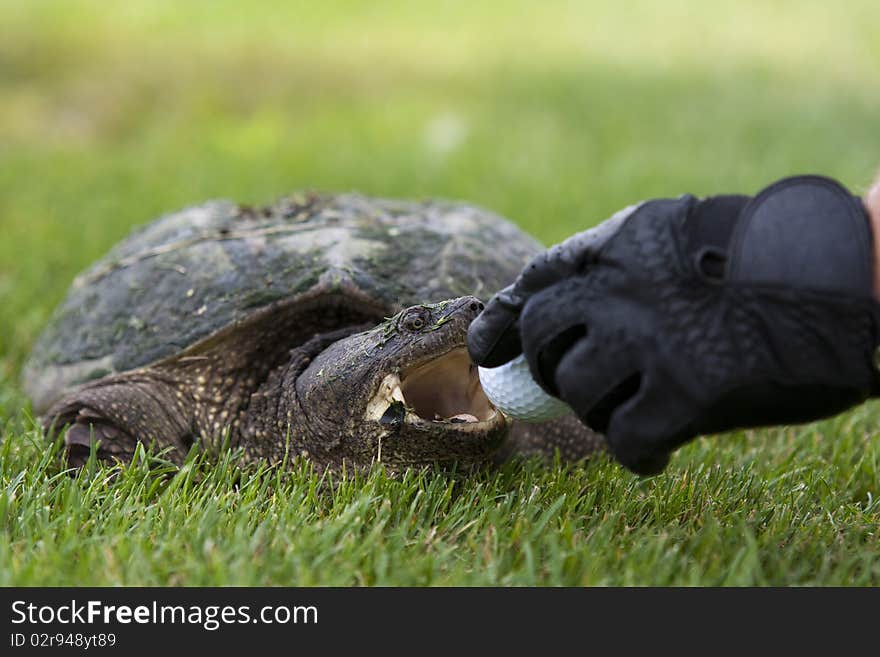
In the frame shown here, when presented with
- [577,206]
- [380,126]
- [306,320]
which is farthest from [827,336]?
[380,126]

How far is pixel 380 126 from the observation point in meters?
8.89

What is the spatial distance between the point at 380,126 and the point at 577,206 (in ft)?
10.4

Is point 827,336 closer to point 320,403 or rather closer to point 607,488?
point 607,488

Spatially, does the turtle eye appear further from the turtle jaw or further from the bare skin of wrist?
the bare skin of wrist

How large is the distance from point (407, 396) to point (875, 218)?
1.31m

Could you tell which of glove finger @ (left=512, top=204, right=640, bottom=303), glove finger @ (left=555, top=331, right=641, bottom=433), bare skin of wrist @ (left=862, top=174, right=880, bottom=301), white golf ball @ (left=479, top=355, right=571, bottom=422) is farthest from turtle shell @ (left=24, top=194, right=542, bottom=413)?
bare skin of wrist @ (left=862, top=174, right=880, bottom=301)

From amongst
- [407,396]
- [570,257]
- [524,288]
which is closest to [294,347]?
[407,396]

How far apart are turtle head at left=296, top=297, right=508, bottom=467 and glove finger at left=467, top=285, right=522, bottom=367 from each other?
38cm

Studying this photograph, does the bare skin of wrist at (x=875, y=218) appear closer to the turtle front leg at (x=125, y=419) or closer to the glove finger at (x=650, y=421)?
the glove finger at (x=650, y=421)

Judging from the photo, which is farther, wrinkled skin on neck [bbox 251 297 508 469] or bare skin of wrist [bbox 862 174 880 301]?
wrinkled skin on neck [bbox 251 297 508 469]

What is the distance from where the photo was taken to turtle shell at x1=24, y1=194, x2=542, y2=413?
2844 millimetres

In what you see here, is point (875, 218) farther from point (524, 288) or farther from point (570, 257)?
point (524, 288)

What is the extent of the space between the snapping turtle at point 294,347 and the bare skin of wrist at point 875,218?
1.01 m

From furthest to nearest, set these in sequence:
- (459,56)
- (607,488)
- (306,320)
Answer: (459,56)
(306,320)
(607,488)
